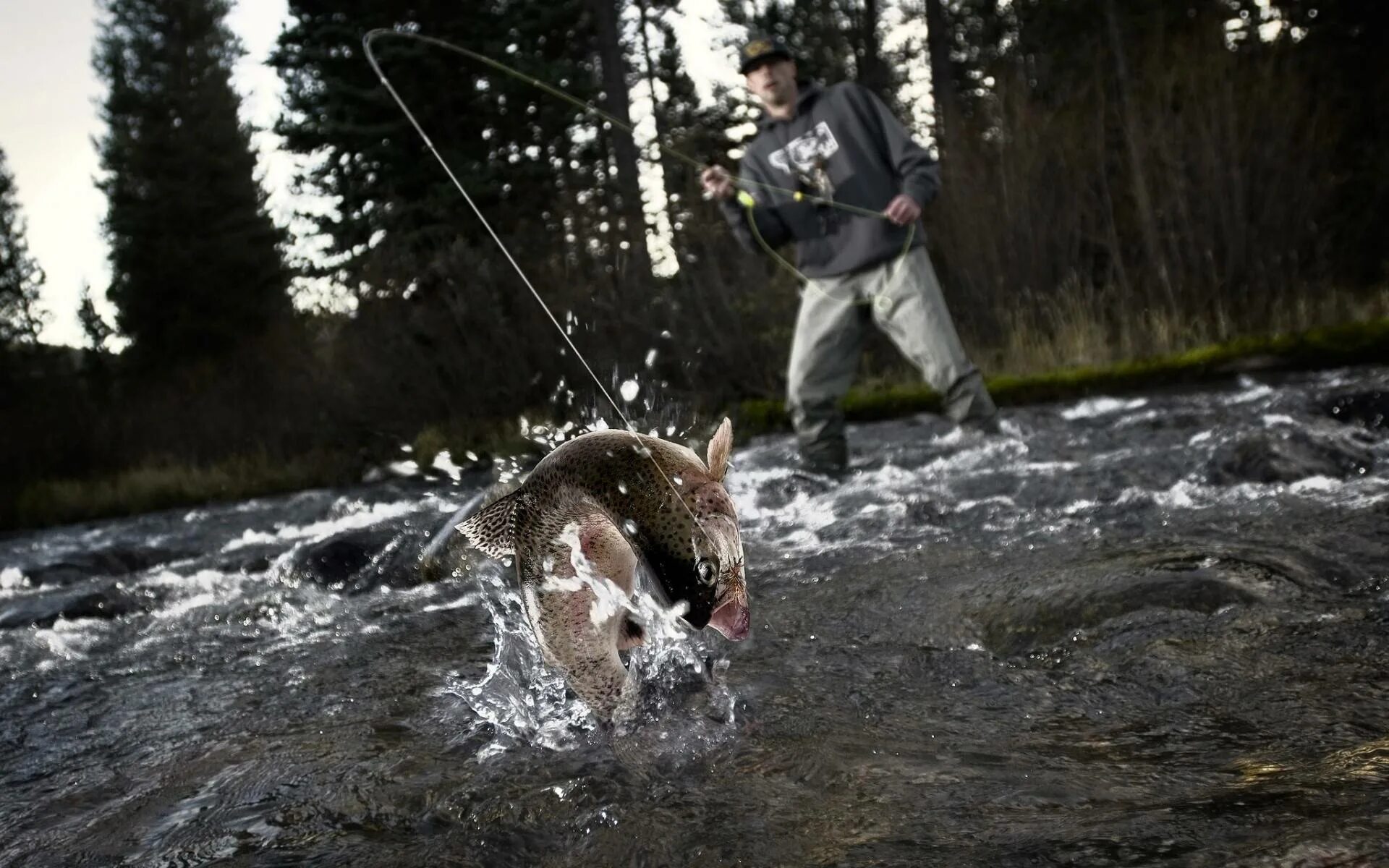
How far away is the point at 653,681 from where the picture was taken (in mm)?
3047

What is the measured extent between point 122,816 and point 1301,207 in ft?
42.0

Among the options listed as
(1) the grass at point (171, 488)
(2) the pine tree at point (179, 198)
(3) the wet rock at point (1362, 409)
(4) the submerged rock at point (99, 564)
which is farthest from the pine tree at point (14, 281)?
(3) the wet rock at point (1362, 409)

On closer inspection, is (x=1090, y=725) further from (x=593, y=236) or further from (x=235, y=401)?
(x=235, y=401)

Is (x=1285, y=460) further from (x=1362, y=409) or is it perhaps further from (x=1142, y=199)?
(x=1142, y=199)

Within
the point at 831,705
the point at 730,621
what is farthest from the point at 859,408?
the point at 730,621

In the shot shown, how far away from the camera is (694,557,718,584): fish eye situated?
6.92ft

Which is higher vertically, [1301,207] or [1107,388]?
[1301,207]

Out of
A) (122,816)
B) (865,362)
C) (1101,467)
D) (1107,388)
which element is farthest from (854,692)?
(865,362)

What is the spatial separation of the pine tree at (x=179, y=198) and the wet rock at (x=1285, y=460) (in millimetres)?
24438

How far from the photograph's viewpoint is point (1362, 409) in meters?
6.64

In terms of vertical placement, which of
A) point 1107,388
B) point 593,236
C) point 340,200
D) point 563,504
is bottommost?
point 1107,388

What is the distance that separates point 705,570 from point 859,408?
8.76 meters

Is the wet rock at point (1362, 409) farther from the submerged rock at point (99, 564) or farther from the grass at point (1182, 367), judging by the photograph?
the submerged rock at point (99, 564)

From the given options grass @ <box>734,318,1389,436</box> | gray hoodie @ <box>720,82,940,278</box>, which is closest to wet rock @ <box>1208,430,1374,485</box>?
gray hoodie @ <box>720,82,940,278</box>
